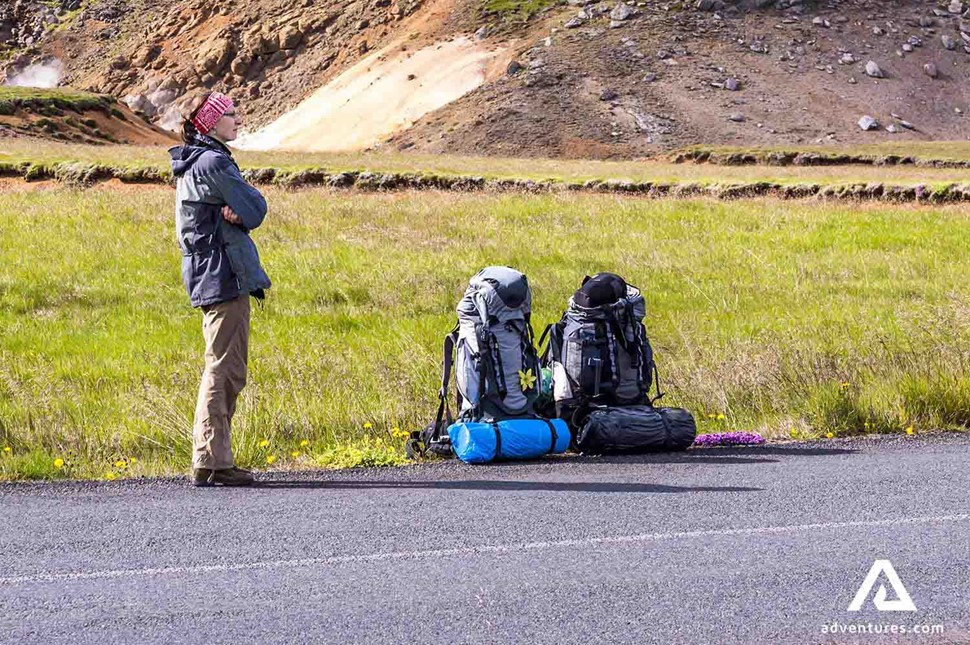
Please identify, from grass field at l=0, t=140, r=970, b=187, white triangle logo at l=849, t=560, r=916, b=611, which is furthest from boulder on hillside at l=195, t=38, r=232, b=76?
white triangle logo at l=849, t=560, r=916, b=611

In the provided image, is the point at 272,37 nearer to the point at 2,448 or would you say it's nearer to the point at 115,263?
the point at 115,263

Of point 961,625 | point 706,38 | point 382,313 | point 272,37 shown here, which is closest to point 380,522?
point 961,625

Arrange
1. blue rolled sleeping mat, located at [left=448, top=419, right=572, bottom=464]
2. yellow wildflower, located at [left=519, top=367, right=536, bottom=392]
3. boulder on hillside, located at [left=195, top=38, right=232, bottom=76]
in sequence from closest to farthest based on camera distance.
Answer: blue rolled sleeping mat, located at [left=448, top=419, right=572, bottom=464] → yellow wildflower, located at [left=519, top=367, right=536, bottom=392] → boulder on hillside, located at [left=195, top=38, right=232, bottom=76]

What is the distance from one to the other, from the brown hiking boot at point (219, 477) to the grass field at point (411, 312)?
2.39 feet

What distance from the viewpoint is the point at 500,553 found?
6.14 meters

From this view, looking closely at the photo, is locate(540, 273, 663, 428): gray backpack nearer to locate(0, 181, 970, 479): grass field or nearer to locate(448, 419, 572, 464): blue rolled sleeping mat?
locate(448, 419, 572, 464): blue rolled sleeping mat

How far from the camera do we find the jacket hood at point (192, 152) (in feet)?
24.2

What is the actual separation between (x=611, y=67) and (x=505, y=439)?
224ft

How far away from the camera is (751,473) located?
7898 millimetres

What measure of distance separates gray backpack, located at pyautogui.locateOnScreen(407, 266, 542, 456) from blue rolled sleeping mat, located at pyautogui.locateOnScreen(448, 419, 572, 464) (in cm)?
17

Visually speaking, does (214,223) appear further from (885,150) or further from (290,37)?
(290,37)

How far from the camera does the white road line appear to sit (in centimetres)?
580

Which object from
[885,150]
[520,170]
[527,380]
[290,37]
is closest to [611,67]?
[885,150]

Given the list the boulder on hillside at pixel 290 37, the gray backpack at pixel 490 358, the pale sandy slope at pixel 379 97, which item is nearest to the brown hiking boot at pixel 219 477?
the gray backpack at pixel 490 358
